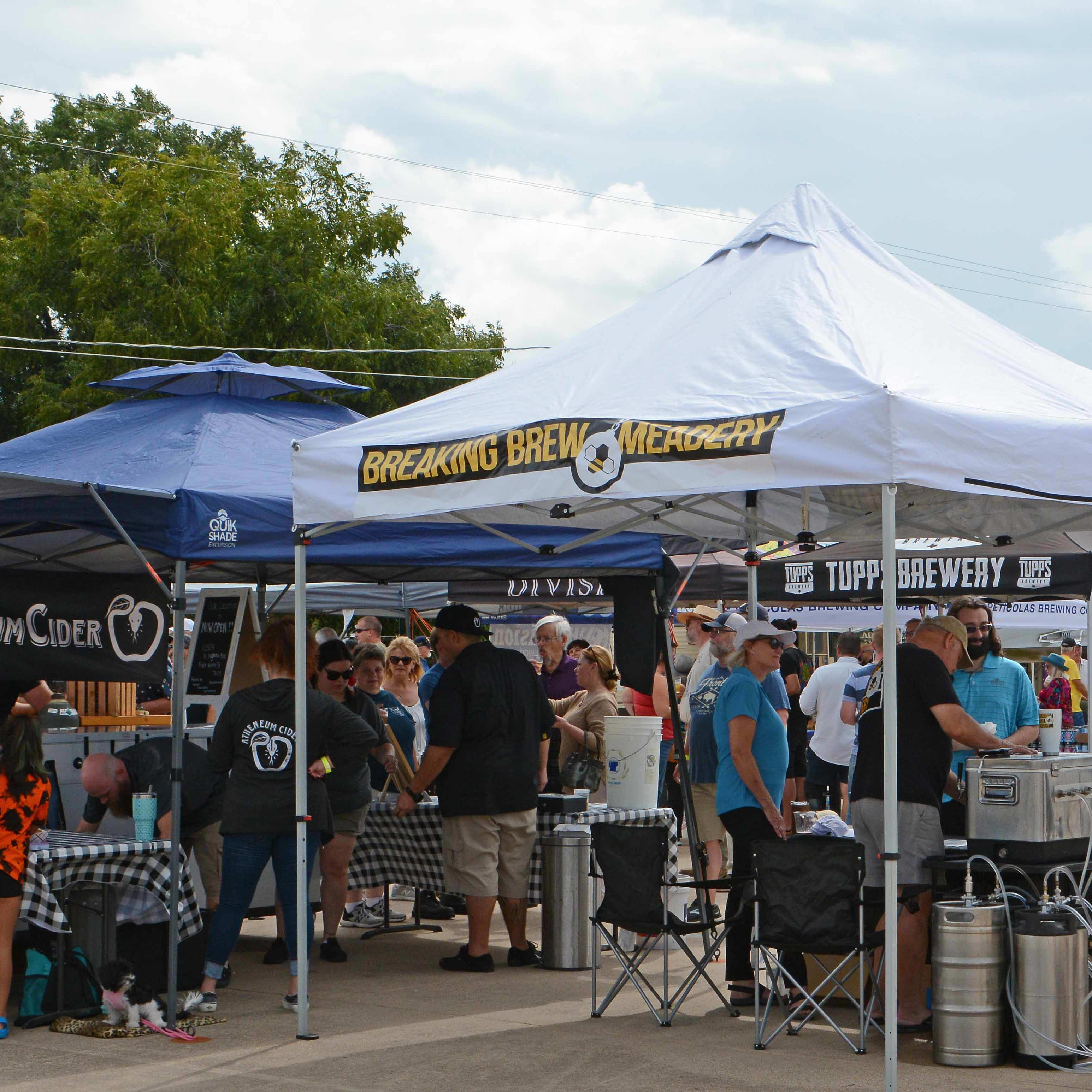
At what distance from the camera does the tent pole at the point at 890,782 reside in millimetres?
4895

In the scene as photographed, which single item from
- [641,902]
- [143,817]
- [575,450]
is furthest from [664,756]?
[575,450]

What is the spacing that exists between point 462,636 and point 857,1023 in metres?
2.78

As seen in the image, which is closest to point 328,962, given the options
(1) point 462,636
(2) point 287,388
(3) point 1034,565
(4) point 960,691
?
(1) point 462,636

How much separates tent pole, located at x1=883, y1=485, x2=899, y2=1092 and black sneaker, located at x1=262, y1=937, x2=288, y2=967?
3.89 meters

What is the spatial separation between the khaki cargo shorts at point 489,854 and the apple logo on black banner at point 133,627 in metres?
2.05

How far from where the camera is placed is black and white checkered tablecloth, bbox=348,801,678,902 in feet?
25.7

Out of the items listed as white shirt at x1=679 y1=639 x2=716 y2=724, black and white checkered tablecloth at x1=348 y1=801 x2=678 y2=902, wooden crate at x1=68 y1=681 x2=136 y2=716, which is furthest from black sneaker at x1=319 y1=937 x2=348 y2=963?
wooden crate at x1=68 y1=681 x2=136 y2=716

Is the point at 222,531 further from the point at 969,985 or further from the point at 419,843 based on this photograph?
the point at 969,985

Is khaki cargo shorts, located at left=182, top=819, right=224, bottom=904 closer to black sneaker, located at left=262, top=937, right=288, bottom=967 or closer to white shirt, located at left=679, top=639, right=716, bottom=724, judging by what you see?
black sneaker, located at left=262, top=937, right=288, bottom=967

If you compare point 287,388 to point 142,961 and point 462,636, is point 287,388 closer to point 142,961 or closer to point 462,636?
point 462,636

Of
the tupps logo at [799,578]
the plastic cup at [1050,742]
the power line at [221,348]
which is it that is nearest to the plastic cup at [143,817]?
the plastic cup at [1050,742]

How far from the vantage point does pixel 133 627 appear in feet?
27.0

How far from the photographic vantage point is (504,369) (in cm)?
697

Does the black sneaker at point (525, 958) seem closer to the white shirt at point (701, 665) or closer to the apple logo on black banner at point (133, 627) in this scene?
the white shirt at point (701, 665)
